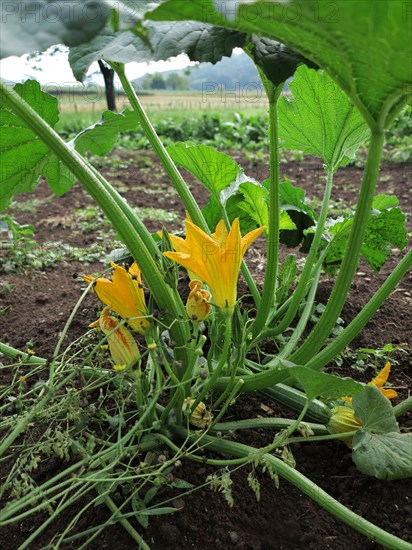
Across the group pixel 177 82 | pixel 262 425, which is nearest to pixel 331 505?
pixel 262 425

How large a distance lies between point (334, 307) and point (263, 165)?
5425mm

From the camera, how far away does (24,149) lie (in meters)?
1.58

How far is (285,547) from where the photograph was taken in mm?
1217

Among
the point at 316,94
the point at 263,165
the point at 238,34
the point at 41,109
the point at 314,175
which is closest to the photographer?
the point at 238,34

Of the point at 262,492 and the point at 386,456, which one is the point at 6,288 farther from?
the point at 386,456

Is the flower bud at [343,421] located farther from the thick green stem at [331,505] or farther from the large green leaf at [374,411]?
the thick green stem at [331,505]

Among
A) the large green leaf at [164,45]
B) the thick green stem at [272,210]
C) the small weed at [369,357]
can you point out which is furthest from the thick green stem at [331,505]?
the large green leaf at [164,45]

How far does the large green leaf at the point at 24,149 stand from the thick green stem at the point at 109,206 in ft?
1.28

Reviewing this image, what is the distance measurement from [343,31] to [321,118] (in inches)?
40.9

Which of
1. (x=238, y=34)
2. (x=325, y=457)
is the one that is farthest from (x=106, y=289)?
(x=325, y=457)

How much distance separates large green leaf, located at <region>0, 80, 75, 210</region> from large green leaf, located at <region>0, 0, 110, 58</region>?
0.65 m

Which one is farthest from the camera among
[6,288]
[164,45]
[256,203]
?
[6,288]

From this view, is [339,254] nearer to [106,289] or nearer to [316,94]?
[316,94]

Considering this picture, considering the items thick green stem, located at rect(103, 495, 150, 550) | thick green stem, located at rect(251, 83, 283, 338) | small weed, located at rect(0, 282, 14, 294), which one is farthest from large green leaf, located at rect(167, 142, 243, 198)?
small weed, located at rect(0, 282, 14, 294)
